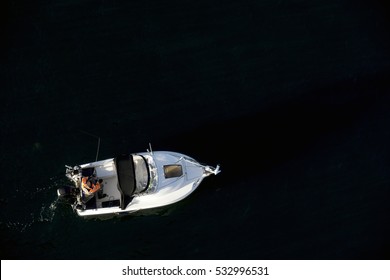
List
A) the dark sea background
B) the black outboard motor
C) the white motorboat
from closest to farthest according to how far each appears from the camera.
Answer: the black outboard motor
the white motorboat
the dark sea background

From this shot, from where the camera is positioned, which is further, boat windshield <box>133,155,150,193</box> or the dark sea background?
the dark sea background

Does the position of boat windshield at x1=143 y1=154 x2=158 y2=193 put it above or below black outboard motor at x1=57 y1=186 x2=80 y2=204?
above

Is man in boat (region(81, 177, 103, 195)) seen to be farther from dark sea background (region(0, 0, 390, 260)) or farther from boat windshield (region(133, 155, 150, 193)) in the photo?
dark sea background (region(0, 0, 390, 260))

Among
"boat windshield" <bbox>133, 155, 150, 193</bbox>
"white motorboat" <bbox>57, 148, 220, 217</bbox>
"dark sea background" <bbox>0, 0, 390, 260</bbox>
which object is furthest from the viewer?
"dark sea background" <bbox>0, 0, 390, 260</bbox>

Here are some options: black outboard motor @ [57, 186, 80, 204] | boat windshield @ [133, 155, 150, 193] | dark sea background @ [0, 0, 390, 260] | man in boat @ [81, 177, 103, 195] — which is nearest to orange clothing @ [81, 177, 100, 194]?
man in boat @ [81, 177, 103, 195]

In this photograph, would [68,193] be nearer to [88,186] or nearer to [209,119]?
[88,186]

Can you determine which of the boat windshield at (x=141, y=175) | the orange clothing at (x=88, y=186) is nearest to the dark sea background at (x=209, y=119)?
the boat windshield at (x=141, y=175)

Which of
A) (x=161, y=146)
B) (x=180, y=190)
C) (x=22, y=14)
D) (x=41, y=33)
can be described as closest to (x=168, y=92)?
(x=161, y=146)

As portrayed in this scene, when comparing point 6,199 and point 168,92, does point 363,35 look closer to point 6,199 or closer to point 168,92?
point 168,92
